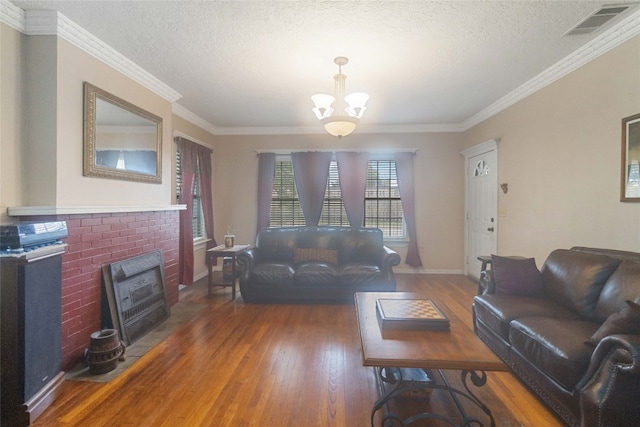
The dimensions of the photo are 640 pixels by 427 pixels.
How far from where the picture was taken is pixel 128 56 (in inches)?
114

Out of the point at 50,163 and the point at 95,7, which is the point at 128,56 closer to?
the point at 95,7

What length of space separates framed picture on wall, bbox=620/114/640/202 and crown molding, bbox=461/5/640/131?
2.22ft

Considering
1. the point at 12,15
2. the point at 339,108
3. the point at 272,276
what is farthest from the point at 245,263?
the point at 12,15

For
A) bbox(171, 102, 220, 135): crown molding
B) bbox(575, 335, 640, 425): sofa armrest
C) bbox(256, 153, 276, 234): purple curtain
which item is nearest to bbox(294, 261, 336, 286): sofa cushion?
bbox(256, 153, 276, 234): purple curtain

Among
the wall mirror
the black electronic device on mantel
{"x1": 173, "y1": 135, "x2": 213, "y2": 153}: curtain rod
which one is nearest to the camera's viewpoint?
the black electronic device on mantel

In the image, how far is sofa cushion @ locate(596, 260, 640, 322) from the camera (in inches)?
74.9

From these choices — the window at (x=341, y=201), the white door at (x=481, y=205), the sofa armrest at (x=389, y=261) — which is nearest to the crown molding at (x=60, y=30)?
the window at (x=341, y=201)

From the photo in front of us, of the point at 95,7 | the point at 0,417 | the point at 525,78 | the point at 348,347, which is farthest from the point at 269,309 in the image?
the point at 525,78

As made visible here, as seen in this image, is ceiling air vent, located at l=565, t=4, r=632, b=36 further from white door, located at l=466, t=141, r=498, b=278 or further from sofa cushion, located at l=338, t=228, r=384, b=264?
sofa cushion, located at l=338, t=228, r=384, b=264

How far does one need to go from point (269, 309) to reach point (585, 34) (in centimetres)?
415

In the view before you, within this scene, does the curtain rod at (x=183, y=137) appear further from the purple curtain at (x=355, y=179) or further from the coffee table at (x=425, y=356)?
the coffee table at (x=425, y=356)

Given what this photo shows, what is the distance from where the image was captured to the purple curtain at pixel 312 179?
18.0 feet

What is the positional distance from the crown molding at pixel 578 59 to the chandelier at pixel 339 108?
200 centimetres

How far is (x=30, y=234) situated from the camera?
190 centimetres
